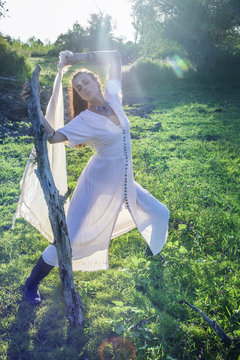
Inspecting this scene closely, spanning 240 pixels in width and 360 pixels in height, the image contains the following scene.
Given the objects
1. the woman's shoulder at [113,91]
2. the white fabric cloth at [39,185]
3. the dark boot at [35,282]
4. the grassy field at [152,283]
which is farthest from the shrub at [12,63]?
the dark boot at [35,282]

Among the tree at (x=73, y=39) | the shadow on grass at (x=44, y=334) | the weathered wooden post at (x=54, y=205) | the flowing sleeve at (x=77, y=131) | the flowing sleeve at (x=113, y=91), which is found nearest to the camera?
the weathered wooden post at (x=54, y=205)

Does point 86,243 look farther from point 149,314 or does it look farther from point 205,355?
point 205,355

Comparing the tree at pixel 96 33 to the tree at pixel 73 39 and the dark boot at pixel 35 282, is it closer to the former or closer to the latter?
the tree at pixel 73 39

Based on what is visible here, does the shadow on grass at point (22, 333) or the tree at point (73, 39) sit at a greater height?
the tree at point (73, 39)

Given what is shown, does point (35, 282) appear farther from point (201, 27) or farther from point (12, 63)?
point (201, 27)

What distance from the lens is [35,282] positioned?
2.75 m

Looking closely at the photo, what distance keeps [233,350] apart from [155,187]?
305cm

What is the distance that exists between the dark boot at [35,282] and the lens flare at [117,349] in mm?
846

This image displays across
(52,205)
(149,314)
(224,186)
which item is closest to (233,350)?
(149,314)

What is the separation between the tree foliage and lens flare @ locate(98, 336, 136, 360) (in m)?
17.8

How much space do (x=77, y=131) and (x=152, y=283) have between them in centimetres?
190

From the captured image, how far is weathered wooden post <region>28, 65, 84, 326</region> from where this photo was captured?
1.99 meters

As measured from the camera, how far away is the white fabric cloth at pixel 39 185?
8.83 feet

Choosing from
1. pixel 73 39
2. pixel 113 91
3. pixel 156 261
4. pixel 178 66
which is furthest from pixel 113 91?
pixel 73 39
